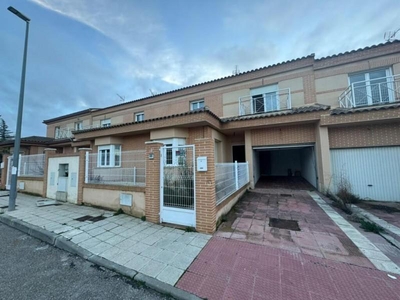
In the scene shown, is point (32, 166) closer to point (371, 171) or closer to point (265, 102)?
point (265, 102)

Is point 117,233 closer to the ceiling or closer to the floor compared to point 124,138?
closer to the floor

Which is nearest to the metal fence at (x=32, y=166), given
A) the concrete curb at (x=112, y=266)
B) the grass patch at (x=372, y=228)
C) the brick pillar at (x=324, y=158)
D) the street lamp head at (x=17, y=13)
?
the street lamp head at (x=17, y=13)

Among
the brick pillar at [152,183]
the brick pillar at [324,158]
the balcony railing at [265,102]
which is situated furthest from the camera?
the balcony railing at [265,102]

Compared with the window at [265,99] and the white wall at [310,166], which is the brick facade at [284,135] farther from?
the window at [265,99]

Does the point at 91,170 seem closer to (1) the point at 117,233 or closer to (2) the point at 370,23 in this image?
(1) the point at 117,233

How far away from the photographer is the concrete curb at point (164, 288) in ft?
7.59

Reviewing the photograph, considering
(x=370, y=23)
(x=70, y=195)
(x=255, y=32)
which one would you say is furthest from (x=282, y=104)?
(x=70, y=195)

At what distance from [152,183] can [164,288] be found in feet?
9.63

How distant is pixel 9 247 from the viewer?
3828mm

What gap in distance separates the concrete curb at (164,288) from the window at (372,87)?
1211 cm

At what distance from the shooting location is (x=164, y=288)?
2.46m

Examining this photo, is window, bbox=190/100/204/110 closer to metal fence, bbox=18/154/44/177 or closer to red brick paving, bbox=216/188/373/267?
red brick paving, bbox=216/188/373/267

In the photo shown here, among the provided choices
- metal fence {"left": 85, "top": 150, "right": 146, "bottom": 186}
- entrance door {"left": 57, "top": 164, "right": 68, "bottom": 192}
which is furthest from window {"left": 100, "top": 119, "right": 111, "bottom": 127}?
metal fence {"left": 85, "top": 150, "right": 146, "bottom": 186}

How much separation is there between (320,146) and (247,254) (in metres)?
7.91
